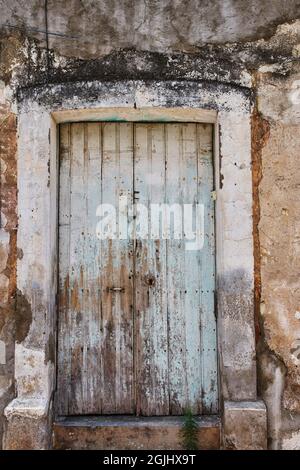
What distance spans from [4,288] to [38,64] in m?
1.67

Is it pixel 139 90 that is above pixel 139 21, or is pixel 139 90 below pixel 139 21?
below

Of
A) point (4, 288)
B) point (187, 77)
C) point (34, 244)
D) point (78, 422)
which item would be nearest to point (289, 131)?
point (187, 77)

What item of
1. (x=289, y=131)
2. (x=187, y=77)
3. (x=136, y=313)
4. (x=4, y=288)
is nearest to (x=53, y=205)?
(x=4, y=288)

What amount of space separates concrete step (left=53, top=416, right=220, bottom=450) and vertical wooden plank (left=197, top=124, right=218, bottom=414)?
0.22 metres

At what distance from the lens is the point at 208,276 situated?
412 centimetres

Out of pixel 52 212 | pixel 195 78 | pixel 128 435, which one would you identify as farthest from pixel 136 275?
pixel 195 78

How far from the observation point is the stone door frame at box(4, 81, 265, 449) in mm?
3824

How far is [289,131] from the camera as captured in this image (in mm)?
3928

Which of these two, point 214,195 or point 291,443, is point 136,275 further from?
point 291,443

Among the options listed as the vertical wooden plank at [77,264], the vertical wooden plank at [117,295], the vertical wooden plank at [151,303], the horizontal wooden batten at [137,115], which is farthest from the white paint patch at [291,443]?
the horizontal wooden batten at [137,115]

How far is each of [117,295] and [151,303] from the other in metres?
0.27

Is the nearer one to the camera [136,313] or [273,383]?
[273,383]
